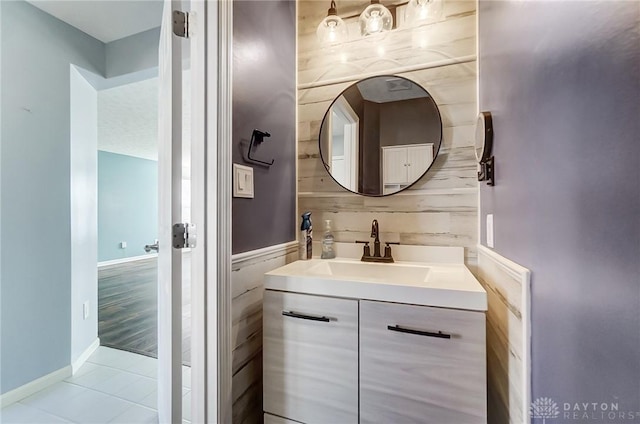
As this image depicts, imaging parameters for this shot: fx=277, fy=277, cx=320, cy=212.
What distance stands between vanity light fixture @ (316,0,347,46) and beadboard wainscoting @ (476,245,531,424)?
1349 mm

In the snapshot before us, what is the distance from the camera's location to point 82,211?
204 centimetres

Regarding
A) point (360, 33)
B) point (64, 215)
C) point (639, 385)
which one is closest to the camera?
point (639, 385)

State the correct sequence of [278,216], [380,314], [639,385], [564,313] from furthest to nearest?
1. [278,216]
2. [380,314]
3. [564,313]
4. [639,385]

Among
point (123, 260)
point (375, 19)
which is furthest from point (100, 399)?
point (123, 260)

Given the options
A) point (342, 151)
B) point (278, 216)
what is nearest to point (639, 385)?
point (278, 216)

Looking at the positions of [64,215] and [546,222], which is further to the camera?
[64,215]

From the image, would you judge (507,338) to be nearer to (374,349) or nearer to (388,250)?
(374,349)

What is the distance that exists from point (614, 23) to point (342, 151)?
1193mm

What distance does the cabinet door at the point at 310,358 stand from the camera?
3.21ft

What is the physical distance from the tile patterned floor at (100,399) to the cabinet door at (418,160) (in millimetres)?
1813

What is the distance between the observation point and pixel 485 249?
45.7 inches

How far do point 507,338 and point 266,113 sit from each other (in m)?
1.28

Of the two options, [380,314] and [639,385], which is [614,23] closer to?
[639,385]

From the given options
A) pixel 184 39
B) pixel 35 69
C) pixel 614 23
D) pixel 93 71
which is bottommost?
pixel 614 23
